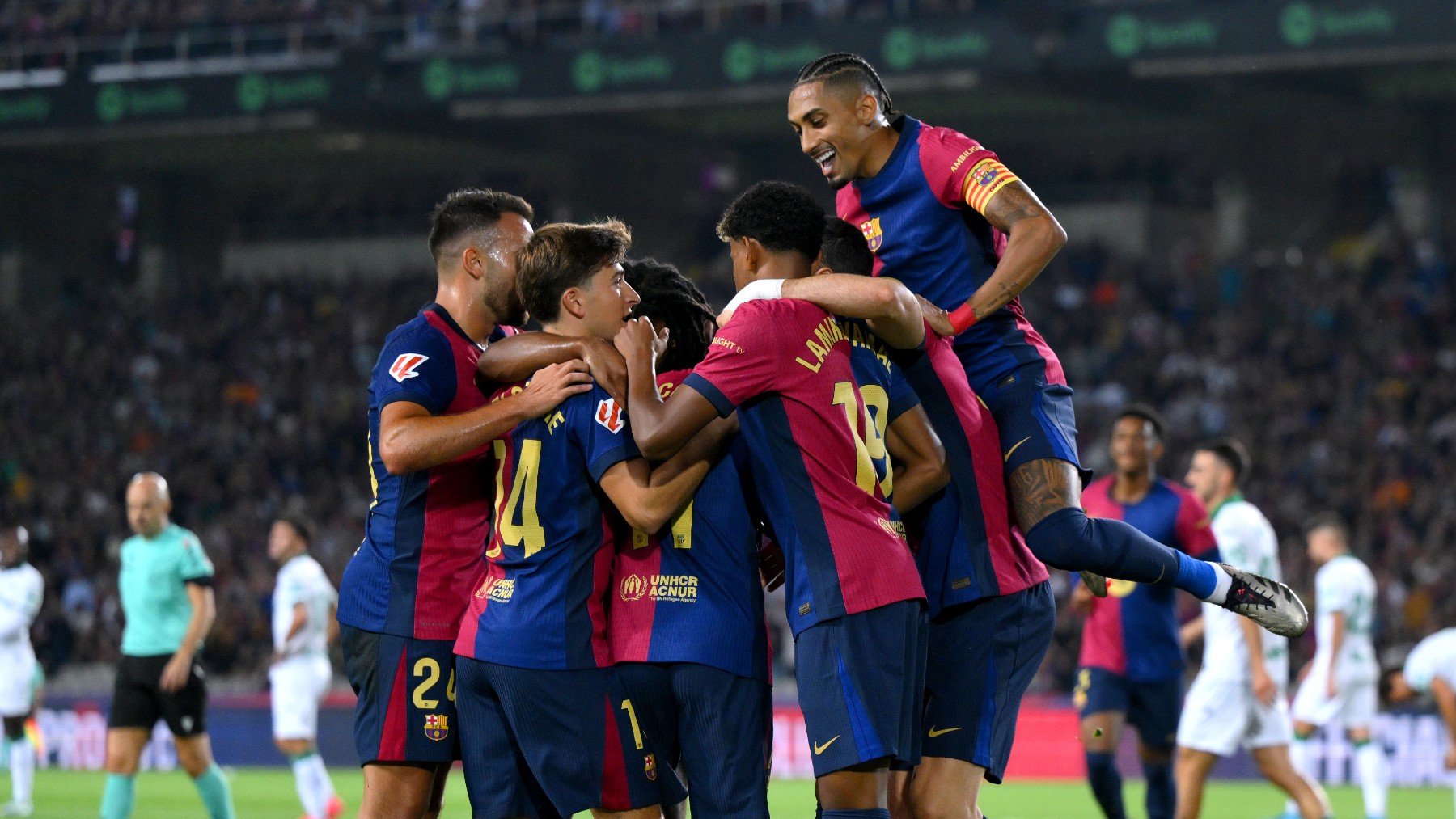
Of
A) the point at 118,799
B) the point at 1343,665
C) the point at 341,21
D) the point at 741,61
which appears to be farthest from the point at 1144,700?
the point at 341,21

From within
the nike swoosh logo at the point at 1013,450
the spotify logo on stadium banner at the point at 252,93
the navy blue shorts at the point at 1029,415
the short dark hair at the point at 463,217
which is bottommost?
the nike swoosh logo at the point at 1013,450

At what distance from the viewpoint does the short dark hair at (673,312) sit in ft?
17.6

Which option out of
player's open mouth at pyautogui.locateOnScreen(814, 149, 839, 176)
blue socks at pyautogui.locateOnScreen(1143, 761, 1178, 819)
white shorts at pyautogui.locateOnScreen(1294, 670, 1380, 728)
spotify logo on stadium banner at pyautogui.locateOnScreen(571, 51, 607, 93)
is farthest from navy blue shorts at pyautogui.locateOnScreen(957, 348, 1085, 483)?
spotify logo on stadium banner at pyautogui.locateOnScreen(571, 51, 607, 93)

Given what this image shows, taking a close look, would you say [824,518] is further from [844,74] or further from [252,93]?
[252,93]

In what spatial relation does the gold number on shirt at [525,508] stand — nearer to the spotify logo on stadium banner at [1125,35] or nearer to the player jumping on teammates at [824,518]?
the player jumping on teammates at [824,518]

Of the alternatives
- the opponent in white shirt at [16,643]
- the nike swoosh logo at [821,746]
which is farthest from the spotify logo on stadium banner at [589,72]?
the nike swoosh logo at [821,746]

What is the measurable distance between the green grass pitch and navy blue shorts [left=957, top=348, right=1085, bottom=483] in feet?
24.7

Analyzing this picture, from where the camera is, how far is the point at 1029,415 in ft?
17.7

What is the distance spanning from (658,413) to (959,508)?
1135 millimetres

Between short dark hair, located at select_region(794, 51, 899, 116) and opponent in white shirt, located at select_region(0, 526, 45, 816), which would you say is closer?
short dark hair, located at select_region(794, 51, 899, 116)

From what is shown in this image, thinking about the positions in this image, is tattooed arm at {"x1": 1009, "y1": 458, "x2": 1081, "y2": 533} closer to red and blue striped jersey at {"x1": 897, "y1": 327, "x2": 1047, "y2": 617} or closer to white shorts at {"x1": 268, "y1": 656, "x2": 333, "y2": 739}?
red and blue striped jersey at {"x1": 897, "y1": 327, "x2": 1047, "y2": 617}

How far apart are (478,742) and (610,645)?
0.52 meters

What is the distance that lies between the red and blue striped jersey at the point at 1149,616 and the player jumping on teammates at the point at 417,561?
4.90 meters

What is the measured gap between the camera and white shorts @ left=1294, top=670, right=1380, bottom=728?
1157 cm
